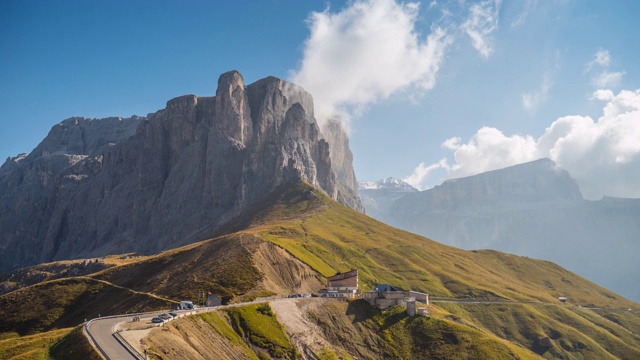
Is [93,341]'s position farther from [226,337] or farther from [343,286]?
[343,286]

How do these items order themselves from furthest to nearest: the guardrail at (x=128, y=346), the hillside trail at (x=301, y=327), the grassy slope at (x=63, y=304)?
the grassy slope at (x=63, y=304), the hillside trail at (x=301, y=327), the guardrail at (x=128, y=346)

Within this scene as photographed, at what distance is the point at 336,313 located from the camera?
376 feet

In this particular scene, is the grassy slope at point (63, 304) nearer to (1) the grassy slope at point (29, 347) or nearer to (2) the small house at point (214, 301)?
(2) the small house at point (214, 301)

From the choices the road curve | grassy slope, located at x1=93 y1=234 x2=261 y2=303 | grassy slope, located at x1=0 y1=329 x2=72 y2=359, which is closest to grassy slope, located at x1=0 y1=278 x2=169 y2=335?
grassy slope, located at x1=93 y1=234 x2=261 y2=303

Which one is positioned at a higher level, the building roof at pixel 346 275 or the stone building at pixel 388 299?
the building roof at pixel 346 275

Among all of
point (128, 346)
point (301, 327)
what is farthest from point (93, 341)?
point (301, 327)

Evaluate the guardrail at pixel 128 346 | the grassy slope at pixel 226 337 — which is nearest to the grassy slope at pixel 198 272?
the grassy slope at pixel 226 337

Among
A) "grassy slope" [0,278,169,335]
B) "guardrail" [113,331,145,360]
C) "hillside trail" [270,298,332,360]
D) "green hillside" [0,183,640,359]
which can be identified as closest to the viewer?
"guardrail" [113,331,145,360]

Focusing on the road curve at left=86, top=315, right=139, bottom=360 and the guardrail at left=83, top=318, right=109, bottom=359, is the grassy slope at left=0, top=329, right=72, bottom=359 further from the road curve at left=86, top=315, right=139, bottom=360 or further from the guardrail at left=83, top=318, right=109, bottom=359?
the road curve at left=86, top=315, right=139, bottom=360

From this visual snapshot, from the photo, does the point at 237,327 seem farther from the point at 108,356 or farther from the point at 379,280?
the point at 379,280

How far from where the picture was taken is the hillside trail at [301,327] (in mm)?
98875

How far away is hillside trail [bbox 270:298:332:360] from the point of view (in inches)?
3893

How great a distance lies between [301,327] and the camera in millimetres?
104562

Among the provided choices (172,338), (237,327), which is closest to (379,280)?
(237,327)
